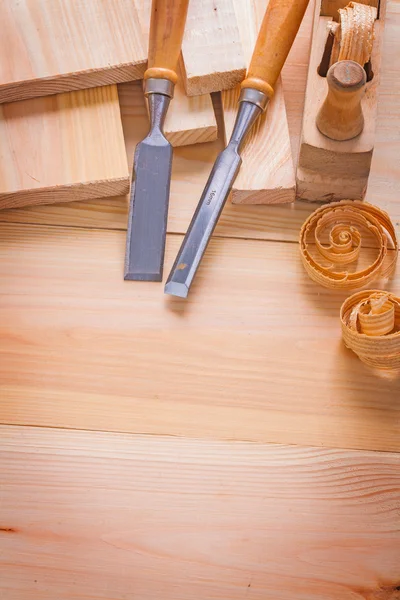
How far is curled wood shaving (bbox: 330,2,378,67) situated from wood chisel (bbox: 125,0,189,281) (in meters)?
0.19

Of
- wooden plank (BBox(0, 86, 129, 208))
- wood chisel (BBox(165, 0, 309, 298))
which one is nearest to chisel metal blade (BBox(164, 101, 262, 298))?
wood chisel (BBox(165, 0, 309, 298))

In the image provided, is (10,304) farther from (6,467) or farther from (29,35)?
(29,35)

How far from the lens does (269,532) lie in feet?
2.74

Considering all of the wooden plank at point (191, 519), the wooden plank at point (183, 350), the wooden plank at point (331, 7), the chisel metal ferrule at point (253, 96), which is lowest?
the wooden plank at point (191, 519)

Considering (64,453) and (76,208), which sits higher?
(76,208)

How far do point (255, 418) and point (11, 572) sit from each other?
309 mm

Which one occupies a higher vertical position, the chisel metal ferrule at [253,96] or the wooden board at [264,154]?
the chisel metal ferrule at [253,96]

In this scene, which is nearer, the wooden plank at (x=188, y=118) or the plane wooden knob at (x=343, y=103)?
the plane wooden knob at (x=343, y=103)

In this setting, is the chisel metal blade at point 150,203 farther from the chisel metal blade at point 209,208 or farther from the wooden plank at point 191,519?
the wooden plank at point 191,519

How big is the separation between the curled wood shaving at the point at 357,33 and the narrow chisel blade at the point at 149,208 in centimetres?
23

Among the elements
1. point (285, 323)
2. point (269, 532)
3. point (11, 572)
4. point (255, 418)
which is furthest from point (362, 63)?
point (11, 572)

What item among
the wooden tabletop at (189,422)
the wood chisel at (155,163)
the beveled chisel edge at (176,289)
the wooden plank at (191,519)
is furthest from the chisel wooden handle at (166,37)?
the wooden plank at (191,519)

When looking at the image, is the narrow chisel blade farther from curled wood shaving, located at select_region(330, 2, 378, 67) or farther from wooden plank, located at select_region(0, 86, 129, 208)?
curled wood shaving, located at select_region(330, 2, 378, 67)

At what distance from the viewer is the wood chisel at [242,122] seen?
89cm
